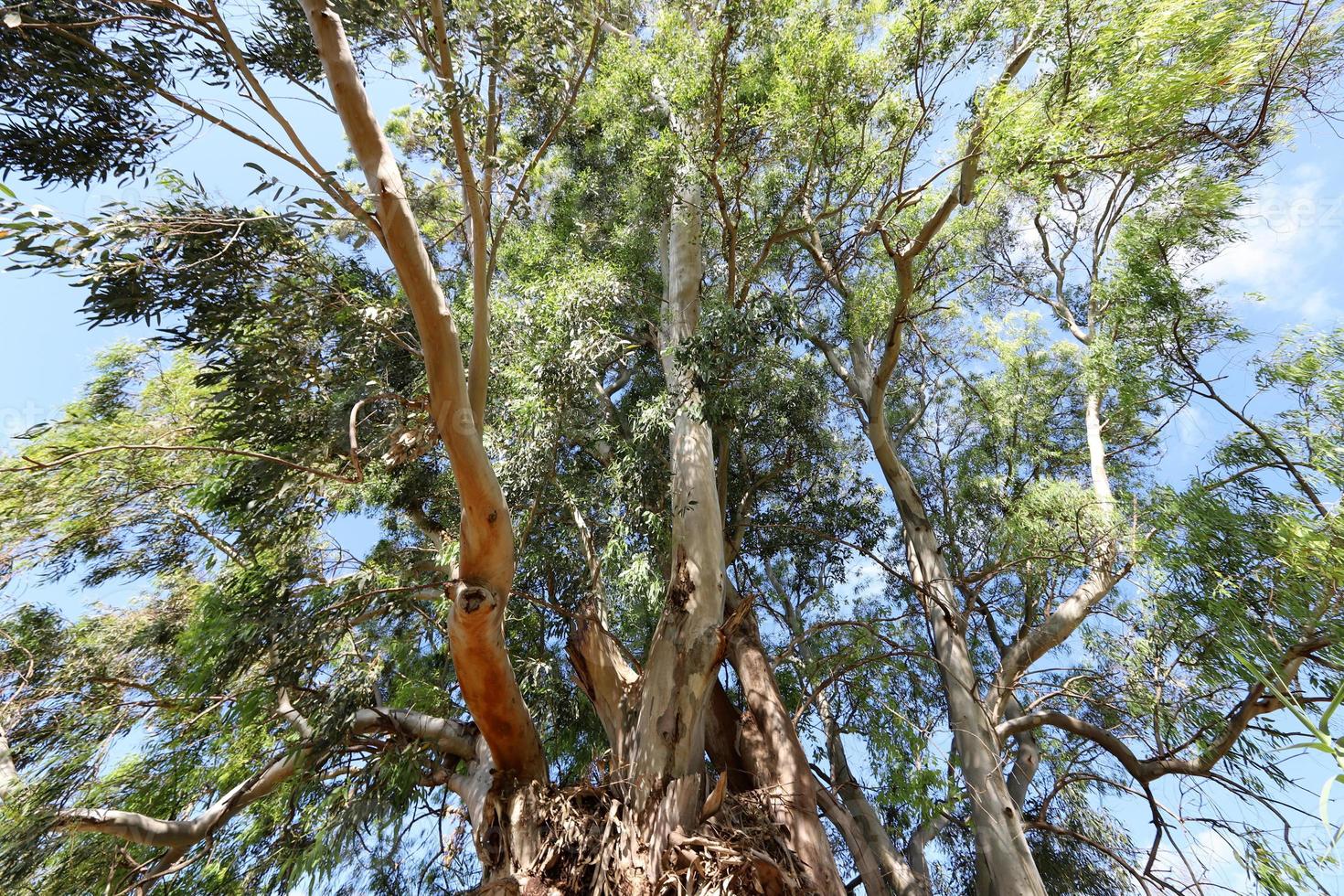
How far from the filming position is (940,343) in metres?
8.89

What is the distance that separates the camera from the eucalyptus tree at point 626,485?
140 inches

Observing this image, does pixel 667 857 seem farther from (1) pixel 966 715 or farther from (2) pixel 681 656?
(1) pixel 966 715

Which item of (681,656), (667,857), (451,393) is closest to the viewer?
(451,393)

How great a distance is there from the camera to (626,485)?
17.2ft

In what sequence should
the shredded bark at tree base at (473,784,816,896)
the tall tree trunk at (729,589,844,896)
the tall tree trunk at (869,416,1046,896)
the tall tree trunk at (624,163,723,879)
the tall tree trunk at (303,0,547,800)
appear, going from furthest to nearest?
the tall tree trunk at (869,416,1046,896), the tall tree trunk at (729,589,844,896), the tall tree trunk at (624,163,723,879), the shredded bark at tree base at (473,784,816,896), the tall tree trunk at (303,0,547,800)

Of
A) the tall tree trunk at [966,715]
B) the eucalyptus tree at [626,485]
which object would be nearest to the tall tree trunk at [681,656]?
the eucalyptus tree at [626,485]

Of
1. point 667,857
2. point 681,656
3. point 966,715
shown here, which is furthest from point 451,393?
point 966,715

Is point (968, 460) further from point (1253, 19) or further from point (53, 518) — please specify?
point (53, 518)

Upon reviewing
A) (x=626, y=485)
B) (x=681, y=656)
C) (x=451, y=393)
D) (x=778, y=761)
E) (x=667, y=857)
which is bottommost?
(x=667, y=857)

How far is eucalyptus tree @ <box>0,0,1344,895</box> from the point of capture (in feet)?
11.7

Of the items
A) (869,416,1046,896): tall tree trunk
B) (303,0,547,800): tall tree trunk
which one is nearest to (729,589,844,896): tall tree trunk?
(869,416,1046,896): tall tree trunk

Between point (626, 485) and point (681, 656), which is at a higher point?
point (626, 485)

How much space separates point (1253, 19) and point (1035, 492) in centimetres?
353

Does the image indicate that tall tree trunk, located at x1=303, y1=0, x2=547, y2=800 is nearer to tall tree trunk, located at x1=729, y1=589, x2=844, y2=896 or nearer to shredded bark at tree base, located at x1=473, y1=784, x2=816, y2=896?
shredded bark at tree base, located at x1=473, y1=784, x2=816, y2=896
